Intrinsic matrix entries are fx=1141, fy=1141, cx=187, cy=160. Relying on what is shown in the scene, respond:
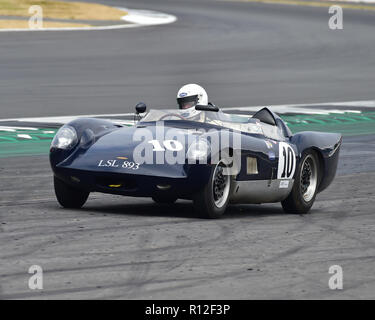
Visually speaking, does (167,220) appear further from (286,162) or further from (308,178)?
(308,178)

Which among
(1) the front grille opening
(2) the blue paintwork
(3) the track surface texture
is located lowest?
(3) the track surface texture

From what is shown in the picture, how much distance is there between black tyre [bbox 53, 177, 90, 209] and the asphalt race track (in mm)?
97

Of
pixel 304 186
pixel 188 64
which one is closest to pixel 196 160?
pixel 304 186

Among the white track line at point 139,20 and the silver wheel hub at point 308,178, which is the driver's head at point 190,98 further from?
the white track line at point 139,20

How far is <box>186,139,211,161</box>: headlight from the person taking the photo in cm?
999

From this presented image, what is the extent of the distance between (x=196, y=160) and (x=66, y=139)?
1.36 m

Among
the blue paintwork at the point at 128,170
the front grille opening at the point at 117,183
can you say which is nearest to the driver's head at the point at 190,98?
the blue paintwork at the point at 128,170

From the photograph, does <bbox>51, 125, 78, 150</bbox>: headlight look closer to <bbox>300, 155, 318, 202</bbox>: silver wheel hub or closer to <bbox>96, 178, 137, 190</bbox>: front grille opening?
<bbox>96, 178, 137, 190</bbox>: front grille opening

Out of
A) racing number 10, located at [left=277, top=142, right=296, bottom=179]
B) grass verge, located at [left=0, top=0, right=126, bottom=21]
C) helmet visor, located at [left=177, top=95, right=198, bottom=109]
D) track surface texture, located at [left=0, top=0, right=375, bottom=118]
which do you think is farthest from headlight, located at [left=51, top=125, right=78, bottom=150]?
grass verge, located at [left=0, top=0, right=126, bottom=21]

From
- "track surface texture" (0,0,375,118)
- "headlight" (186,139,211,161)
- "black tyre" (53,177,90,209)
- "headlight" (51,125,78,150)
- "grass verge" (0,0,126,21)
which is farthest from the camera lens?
"grass verge" (0,0,126,21)

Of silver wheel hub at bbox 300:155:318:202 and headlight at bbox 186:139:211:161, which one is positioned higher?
headlight at bbox 186:139:211:161

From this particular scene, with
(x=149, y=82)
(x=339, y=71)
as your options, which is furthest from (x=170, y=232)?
(x=339, y=71)

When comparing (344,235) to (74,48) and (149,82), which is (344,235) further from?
(74,48)
